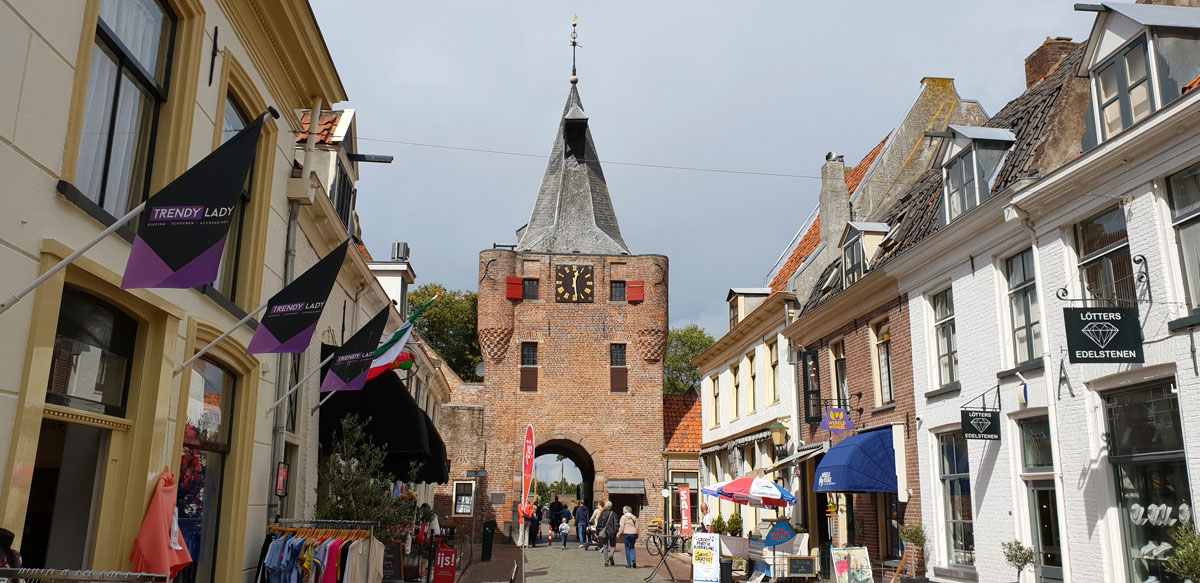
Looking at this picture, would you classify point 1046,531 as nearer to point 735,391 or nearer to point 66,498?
point 66,498

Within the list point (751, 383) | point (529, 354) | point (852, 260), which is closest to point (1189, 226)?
point (852, 260)

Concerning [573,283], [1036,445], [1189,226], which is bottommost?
[1036,445]

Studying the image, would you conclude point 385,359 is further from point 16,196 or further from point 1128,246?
point 1128,246

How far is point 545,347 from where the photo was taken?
3678 cm

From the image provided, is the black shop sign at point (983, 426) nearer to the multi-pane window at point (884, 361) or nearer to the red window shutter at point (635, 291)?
the multi-pane window at point (884, 361)

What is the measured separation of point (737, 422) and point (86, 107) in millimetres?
21515

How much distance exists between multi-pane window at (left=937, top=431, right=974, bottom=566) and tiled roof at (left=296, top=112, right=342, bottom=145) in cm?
1039

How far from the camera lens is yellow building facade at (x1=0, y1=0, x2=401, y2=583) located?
16.7 ft

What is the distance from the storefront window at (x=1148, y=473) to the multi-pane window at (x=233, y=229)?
31.6 ft

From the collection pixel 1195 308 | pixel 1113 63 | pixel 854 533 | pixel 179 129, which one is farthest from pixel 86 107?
pixel 854 533

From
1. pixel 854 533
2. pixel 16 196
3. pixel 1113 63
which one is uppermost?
pixel 1113 63

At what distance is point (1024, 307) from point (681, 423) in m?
25.9

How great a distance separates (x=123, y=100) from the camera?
255 inches

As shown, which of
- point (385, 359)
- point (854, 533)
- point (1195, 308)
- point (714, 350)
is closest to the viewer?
point (1195, 308)
